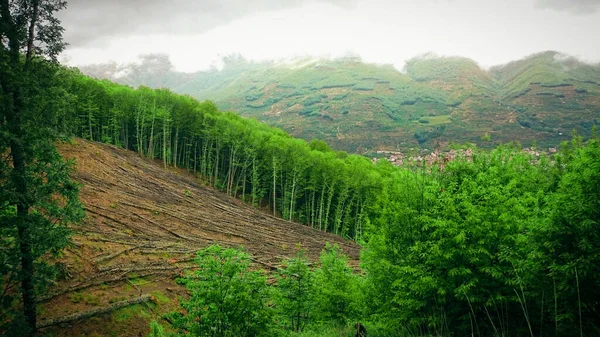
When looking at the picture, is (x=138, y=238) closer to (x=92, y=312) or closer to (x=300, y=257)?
(x=92, y=312)

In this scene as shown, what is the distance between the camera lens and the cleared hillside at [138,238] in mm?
20578

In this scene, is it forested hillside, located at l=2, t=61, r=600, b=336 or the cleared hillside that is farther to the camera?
→ the cleared hillside

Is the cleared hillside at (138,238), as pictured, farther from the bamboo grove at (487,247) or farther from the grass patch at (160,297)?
the bamboo grove at (487,247)

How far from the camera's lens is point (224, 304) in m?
13.2

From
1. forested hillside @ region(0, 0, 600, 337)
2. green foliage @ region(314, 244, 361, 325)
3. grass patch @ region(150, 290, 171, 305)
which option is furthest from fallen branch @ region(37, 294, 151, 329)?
green foliage @ region(314, 244, 361, 325)

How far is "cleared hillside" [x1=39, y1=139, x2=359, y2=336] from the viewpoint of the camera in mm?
20578

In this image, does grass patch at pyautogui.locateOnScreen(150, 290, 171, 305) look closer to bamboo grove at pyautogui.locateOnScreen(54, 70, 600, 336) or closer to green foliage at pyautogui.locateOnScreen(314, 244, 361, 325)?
green foliage at pyautogui.locateOnScreen(314, 244, 361, 325)

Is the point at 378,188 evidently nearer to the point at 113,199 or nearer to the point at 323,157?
the point at 323,157

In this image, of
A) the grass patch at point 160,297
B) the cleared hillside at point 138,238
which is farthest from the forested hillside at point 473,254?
the cleared hillside at point 138,238

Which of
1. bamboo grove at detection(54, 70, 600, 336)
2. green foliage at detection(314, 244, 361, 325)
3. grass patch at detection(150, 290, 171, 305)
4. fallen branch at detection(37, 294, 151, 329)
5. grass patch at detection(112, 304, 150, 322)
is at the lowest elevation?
grass patch at detection(150, 290, 171, 305)

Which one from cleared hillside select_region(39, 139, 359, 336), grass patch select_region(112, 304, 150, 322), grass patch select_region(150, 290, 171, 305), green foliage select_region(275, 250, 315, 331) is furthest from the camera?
grass patch select_region(150, 290, 171, 305)

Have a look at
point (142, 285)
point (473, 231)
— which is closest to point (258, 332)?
point (473, 231)

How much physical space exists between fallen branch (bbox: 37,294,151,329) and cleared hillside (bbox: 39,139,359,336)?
0.25 metres

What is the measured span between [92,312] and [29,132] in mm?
Result: 12158
